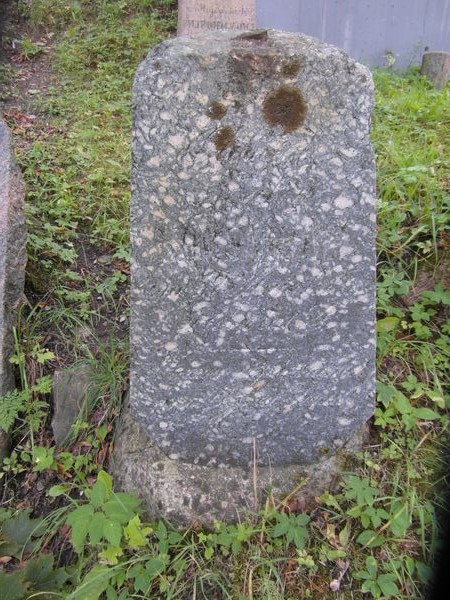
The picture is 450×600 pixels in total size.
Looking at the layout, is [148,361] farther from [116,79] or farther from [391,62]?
[391,62]

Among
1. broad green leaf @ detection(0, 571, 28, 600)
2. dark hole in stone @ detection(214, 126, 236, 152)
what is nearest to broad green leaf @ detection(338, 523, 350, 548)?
broad green leaf @ detection(0, 571, 28, 600)

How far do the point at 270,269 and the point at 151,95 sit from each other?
65 cm

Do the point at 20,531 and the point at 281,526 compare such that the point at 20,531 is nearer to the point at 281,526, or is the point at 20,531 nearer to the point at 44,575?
the point at 44,575

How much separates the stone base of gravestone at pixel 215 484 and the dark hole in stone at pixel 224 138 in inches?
41.5

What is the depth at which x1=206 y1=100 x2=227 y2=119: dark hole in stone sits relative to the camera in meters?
1.63

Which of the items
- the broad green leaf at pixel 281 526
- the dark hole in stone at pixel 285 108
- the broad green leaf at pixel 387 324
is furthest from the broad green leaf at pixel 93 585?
the dark hole in stone at pixel 285 108

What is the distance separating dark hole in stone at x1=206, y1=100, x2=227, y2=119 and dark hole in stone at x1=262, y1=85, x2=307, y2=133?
121 millimetres

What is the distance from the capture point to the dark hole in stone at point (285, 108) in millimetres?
1631

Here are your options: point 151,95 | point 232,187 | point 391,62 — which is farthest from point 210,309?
point 391,62

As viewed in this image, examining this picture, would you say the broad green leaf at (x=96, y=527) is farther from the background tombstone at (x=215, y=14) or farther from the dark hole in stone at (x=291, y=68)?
the background tombstone at (x=215, y=14)

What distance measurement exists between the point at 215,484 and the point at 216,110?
1290mm

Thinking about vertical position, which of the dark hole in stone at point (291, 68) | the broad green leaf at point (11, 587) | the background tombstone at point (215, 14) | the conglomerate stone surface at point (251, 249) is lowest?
the broad green leaf at point (11, 587)

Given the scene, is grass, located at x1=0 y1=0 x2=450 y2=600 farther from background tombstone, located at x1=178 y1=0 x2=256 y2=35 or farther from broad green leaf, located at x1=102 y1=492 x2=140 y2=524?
background tombstone, located at x1=178 y1=0 x2=256 y2=35

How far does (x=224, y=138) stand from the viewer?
5.46 feet
